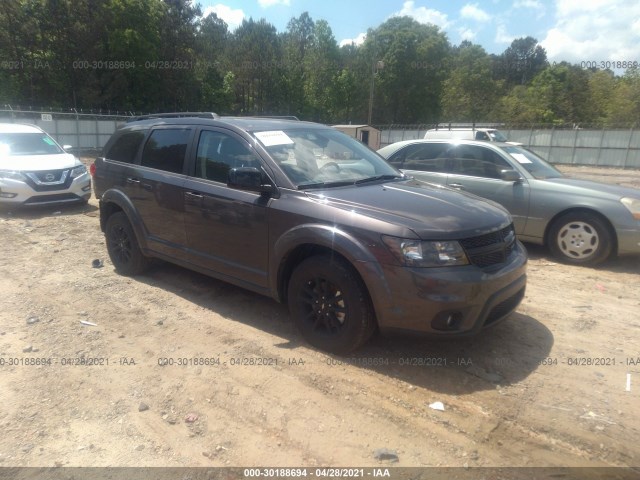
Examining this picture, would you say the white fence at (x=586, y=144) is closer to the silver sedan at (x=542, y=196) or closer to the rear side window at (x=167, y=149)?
the silver sedan at (x=542, y=196)

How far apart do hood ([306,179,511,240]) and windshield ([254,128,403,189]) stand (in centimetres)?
21

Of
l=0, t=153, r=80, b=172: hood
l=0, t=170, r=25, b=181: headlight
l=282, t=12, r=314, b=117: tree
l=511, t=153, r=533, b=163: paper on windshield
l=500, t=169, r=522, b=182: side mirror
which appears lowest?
l=0, t=170, r=25, b=181: headlight

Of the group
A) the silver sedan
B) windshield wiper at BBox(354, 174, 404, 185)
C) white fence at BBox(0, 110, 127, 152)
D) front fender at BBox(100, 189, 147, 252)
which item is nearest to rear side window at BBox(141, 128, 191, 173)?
front fender at BBox(100, 189, 147, 252)

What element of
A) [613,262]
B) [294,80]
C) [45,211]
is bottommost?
[45,211]

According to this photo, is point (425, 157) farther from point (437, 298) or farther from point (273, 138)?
point (437, 298)

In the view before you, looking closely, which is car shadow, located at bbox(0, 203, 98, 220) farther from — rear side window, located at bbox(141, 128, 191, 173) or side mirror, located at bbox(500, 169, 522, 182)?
side mirror, located at bbox(500, 169, 522, 182)

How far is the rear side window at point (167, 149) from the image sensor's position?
479cm

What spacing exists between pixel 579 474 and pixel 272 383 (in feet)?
6.49

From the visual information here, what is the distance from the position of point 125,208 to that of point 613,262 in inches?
249

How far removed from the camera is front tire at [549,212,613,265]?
19.6ft

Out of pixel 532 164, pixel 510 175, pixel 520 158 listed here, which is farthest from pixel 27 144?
pixel 532 164

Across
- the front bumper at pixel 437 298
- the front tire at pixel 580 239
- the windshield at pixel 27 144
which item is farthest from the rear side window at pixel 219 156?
the windshield at pixel 27 144

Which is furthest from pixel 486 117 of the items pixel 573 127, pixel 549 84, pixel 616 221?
pixel 616 221

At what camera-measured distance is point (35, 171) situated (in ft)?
30.2
